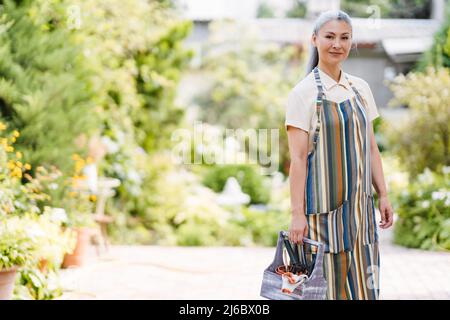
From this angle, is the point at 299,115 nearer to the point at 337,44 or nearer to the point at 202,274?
the point at 337,44

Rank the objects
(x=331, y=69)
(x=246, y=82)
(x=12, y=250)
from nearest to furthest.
A: (x=331, y=69) < (x=12, y=250) < (x=246, y=82)

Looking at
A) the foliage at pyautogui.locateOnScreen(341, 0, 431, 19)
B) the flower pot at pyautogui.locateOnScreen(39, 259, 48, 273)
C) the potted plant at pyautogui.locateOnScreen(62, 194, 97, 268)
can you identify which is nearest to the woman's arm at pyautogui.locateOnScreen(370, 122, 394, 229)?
the flower pot at pyautogui.locateOnScreen(39, 259, 48, 273)

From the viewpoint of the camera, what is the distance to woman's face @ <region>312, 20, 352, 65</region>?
253 cm

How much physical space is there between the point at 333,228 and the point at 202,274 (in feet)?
11.0

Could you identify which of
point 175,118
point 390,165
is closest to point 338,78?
point 175,118

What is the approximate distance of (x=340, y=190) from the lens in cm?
256

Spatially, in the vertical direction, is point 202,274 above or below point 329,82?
below

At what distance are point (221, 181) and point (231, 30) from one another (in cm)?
374

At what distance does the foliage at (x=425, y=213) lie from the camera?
6.57 metres

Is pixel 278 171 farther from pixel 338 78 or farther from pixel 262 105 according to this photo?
pixel 338 78

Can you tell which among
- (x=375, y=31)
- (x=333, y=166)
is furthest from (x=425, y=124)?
(x=375, y=31)

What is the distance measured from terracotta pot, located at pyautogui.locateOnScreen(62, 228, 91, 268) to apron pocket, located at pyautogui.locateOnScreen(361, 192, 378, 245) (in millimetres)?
3490

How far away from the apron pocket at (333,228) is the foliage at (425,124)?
5.14 m

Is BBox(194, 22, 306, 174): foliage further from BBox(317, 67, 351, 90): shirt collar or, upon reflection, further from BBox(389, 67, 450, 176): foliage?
BBox(317, 67, 351, 90): shirt collar
